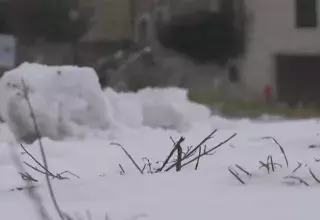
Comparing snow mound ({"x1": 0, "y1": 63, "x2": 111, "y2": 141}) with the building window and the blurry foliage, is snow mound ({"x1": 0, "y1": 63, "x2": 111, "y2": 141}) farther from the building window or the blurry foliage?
the building window

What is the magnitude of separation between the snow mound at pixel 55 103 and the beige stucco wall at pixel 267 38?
Result: 49.4ft

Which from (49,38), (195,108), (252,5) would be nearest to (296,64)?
(252,5)

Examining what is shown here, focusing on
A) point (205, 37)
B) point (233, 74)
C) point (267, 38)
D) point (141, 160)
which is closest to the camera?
point (141, 160)

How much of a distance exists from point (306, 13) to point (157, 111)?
49.1ft

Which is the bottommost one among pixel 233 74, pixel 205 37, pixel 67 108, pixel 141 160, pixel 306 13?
pixel 233 74

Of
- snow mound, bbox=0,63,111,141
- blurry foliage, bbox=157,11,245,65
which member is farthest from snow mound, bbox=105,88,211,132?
blurry foliage, bbox=157,11,245,65

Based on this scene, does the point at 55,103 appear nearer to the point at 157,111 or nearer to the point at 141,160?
the point at 157,111

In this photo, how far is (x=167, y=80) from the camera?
83.3 feet

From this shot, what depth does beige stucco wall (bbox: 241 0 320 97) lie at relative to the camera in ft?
85.4

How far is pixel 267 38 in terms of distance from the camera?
26375 mm

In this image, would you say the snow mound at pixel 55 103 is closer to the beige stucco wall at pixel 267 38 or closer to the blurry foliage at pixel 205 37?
the blurry foliage at pixel 205 37

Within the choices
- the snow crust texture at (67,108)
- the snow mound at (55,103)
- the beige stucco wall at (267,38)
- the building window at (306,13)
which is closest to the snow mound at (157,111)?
the snow crust texture at (67,108)

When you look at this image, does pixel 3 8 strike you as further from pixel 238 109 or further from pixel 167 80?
pixel 238 109

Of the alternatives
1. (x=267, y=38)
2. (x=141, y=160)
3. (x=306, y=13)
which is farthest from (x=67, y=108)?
(x=306, y=13)
